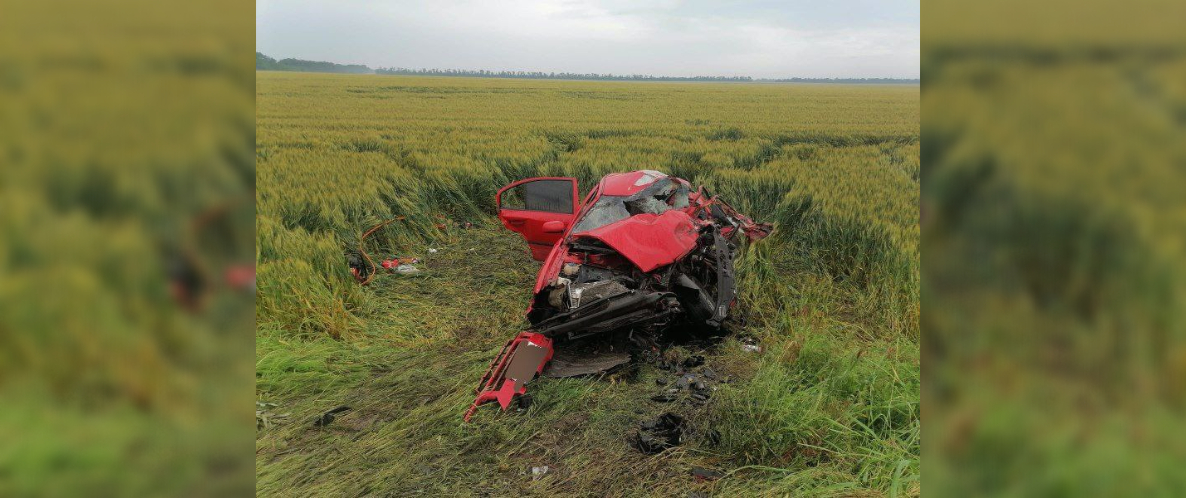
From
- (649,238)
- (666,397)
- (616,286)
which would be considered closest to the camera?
(666,397)

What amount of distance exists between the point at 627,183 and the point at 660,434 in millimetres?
3302

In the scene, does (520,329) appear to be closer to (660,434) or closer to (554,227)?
(554,227)

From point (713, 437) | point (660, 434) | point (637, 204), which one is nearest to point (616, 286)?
point (660, 434)

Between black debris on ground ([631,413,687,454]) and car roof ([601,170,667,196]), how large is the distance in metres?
2.86

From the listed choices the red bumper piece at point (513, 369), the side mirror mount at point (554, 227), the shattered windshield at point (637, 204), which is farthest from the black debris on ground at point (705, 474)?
the side mirror mount at point (554, 227)

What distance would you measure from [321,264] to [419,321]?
1.33 meters

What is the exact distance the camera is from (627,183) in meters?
6.39

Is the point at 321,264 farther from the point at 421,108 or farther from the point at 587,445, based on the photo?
the point at 421,108

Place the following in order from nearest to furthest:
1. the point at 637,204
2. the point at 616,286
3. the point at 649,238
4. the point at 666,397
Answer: the point at 666,397 < the point at 616,286 < the point at 649,238 < the point at 637,204

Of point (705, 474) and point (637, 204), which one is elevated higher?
point (637, 204)

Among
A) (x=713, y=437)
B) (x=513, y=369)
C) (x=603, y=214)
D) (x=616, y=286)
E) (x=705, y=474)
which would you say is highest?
(x=603, y=214)
